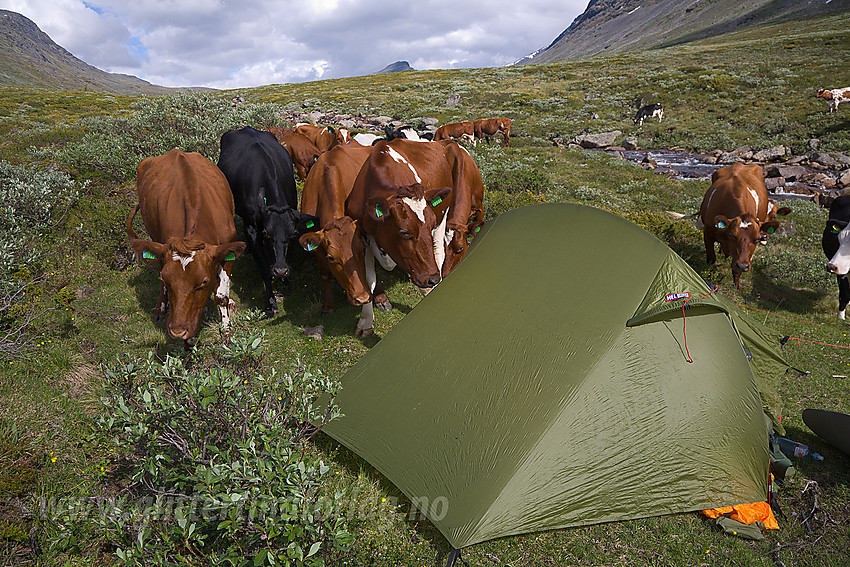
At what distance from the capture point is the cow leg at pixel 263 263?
7398 mm

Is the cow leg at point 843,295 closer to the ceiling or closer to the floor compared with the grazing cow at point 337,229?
closer to the floor

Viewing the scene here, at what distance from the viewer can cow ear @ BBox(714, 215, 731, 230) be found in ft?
26.6

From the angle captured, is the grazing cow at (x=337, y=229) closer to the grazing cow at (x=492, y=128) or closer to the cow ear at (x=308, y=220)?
the cow ear at (x=308, y=220)

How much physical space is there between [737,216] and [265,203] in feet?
29.7

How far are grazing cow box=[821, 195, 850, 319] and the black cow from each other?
865cm

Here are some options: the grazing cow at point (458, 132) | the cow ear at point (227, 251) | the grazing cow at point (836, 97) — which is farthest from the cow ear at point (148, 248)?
the grazing cow at point (836, 97)

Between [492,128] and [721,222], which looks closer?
[721,222]

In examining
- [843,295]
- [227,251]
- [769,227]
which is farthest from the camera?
[769,227]

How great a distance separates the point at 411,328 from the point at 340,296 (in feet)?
11.5

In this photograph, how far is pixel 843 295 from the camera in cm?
775

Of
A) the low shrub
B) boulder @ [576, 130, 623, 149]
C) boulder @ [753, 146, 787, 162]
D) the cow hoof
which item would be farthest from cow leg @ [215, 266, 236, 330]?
boulder @ [753, 146, 787, 162]

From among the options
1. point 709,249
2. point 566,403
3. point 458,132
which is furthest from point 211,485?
point 458,132

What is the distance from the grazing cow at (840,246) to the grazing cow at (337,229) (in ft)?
25.2

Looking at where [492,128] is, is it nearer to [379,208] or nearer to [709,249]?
[709,249]
